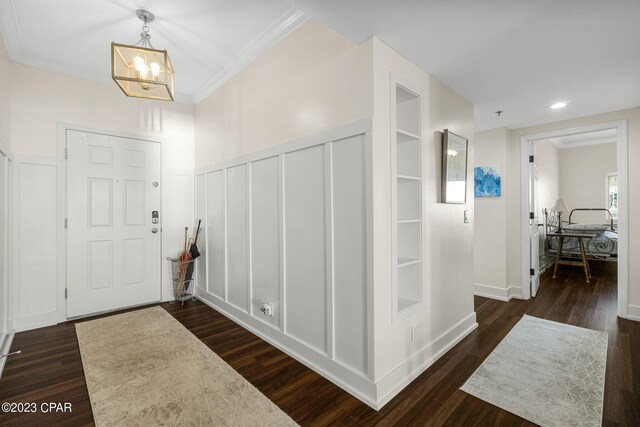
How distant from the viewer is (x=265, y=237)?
108 inches

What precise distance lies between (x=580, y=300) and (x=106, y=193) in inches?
246

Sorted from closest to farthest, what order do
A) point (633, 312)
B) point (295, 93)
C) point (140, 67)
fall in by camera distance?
point (140, 67) < point (295, 93) < point (633, 312)

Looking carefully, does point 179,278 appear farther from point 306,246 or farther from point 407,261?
point 407,261

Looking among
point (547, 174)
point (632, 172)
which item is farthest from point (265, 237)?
point (547, 174)

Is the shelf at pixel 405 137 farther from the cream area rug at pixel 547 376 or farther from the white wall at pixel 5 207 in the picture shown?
the white wall at pixel 5 207

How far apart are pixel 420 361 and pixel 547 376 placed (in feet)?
3.03

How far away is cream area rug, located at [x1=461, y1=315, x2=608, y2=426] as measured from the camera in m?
1.77

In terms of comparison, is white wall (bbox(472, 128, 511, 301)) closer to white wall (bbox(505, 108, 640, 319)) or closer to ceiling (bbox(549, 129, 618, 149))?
white wall (bbox(505, 108, 640, 319))

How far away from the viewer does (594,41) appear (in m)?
1.98

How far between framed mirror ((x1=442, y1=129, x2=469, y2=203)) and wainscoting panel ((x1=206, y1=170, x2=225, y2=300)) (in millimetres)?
2420

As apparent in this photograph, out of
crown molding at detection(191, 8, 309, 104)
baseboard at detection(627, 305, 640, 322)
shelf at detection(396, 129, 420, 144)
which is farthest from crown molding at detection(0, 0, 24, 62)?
baseboard at detection(627, 305, 640, 322)

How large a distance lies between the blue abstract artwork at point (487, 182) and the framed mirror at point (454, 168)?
149 centimetres

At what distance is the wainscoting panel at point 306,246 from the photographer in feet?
7.13

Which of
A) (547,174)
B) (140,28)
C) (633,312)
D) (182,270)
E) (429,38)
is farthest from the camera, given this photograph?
(547,174)
